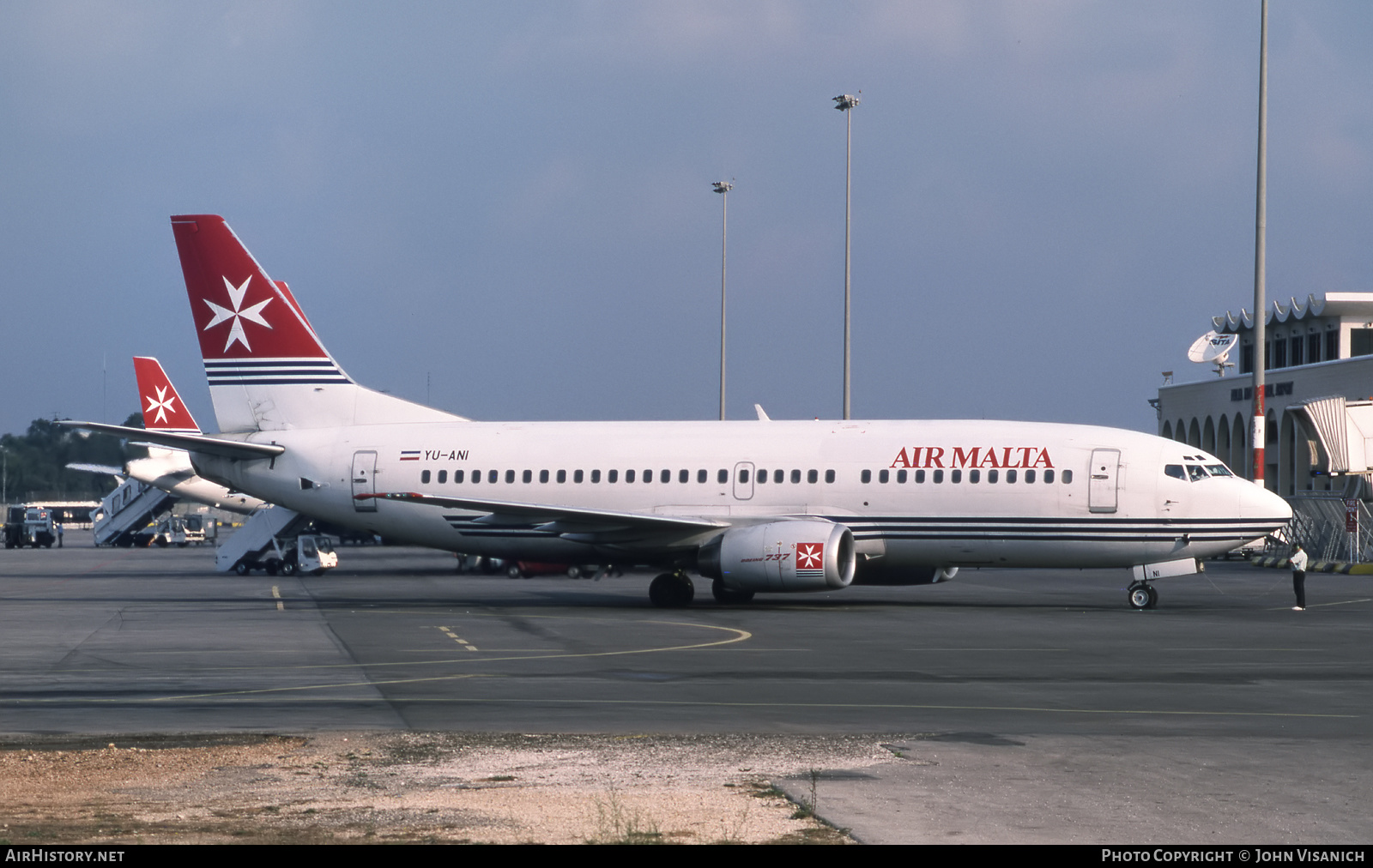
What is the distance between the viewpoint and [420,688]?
57.2 ft

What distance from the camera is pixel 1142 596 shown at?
31.3 metres

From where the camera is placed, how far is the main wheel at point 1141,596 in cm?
3125

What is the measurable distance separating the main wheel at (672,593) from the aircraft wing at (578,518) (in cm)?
140

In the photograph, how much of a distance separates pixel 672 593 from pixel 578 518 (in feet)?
9.56

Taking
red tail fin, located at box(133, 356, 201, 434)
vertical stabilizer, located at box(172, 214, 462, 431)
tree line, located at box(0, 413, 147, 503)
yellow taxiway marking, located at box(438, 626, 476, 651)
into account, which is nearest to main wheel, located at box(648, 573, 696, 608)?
yellow taxiway marking, located at box(438, 626, 476, 651)

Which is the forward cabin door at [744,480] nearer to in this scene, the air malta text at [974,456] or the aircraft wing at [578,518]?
the aircraft wing at [578,518]

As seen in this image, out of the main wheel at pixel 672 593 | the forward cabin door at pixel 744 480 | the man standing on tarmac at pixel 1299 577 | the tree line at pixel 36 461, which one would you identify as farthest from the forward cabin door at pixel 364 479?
the tree line at pixel 36 461

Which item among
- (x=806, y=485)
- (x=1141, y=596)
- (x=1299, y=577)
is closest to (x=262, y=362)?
(x=806, y=485)

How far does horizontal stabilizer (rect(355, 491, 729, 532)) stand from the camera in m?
31.9

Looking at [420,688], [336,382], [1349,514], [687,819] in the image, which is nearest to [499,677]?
[420,688]

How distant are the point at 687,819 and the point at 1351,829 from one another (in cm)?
413

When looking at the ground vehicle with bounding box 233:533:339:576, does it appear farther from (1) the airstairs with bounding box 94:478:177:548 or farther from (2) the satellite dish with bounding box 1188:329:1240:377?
(2) the satellite dish with bounding box 1188:329:1240:377

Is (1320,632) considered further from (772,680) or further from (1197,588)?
(1197,588)

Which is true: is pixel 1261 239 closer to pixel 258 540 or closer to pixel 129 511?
pixel 258 540
